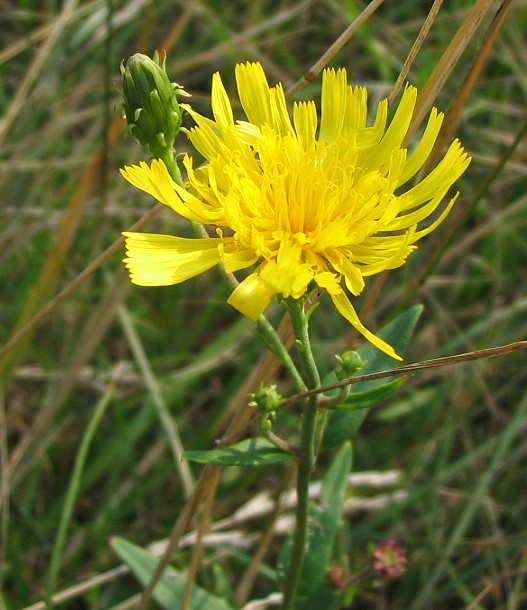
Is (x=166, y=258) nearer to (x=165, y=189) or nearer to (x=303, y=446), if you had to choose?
(x=165, y=189)

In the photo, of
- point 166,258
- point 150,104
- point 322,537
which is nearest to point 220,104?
point 150,104

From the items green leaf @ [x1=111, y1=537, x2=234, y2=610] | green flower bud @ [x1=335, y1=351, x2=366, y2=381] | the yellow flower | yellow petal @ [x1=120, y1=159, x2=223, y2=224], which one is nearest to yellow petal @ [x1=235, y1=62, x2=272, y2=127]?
the yellow flower

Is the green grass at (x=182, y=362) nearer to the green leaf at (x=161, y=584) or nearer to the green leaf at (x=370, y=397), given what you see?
the green leaf at (x=161, y=584)

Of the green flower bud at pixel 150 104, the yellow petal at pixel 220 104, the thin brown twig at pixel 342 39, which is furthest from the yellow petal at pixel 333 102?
the green flower bud at pixel 150 104

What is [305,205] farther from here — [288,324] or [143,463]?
[143,463]

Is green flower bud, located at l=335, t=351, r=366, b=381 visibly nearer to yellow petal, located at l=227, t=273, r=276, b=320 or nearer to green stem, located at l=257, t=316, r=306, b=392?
green stem, located at l=257, t=316, r=306, b=392
